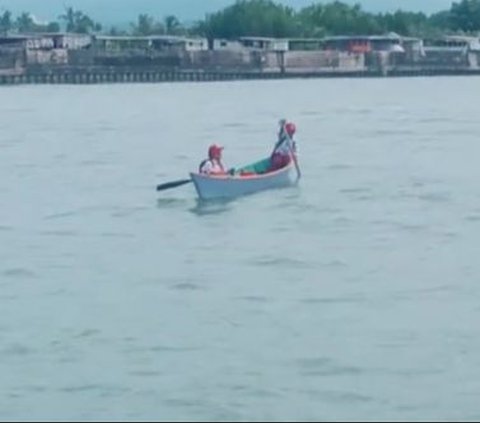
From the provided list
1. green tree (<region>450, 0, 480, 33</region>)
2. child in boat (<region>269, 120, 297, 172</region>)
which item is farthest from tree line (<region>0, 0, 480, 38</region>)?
child in boat (<region>269, 120, 297, 172</region>)

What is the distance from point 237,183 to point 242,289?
9.25 meters

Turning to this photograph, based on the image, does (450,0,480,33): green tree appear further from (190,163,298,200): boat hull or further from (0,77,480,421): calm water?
(190,163,298,200): boat hull

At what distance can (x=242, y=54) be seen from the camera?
99562 millimetres

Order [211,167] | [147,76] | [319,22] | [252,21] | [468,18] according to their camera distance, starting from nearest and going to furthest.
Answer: [211,167], [147,76], [252,21], [319,22], [468,18]

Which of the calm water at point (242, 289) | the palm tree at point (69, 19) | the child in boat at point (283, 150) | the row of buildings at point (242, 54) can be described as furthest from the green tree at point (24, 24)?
the child in boat at point (283, 150)

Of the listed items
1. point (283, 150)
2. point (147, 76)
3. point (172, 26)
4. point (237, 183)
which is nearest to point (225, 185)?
point (237, 183)

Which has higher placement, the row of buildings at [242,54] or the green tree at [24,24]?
the row of buildings at [242,54]

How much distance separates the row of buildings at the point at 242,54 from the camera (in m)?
94.2

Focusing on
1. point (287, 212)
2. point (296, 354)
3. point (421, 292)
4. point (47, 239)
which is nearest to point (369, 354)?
point (296, 354)

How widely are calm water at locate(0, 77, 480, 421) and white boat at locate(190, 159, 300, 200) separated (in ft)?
0.84

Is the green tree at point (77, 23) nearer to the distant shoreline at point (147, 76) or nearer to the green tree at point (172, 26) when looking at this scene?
the green tree at point (172, 26)

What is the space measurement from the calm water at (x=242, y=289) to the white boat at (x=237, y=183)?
255mm

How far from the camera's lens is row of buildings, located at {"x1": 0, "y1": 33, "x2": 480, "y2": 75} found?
94.2 metres

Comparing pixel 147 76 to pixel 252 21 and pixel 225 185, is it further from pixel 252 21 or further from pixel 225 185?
pixel 225 185
